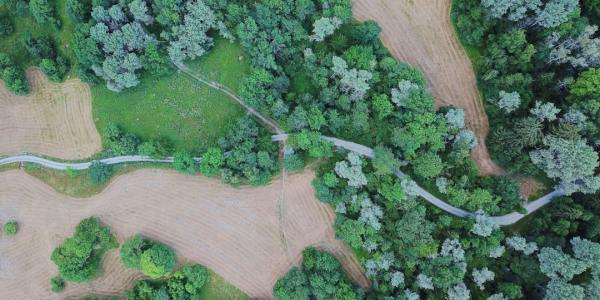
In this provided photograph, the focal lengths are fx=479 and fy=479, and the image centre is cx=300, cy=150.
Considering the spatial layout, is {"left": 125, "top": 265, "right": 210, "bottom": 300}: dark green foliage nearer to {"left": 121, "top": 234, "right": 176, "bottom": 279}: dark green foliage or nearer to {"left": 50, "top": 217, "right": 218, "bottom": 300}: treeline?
{"left": 50, "top": 217, "right": 218, "bottom": 300}: treeline

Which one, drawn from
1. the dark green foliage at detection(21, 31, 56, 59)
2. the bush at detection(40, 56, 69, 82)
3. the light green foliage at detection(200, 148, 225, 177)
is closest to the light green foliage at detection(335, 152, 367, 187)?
the light green foliage at detection(200, 148, 225, 177)

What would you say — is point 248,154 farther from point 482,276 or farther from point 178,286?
point 482,276

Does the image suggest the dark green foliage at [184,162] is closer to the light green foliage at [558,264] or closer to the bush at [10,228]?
the bush at [10,228]

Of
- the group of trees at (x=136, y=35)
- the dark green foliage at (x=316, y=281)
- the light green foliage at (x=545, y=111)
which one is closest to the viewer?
the light green foliage at (x=545, y=111)

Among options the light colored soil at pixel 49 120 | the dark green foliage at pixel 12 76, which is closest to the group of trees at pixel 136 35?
the light colored soil at pixel 49 120

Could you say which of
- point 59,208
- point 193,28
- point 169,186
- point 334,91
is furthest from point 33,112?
point 334,91

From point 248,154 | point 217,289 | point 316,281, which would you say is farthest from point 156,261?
point 316,281

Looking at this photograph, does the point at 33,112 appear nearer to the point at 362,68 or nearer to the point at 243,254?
the point at 243,254
